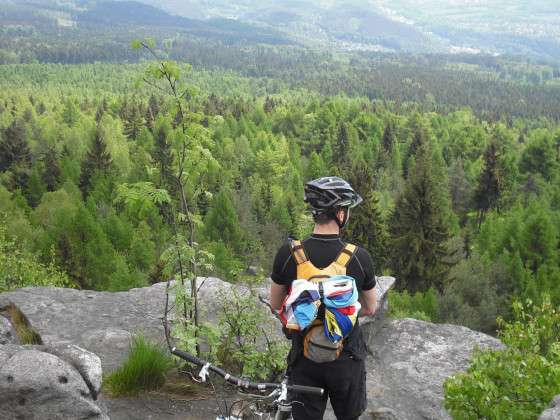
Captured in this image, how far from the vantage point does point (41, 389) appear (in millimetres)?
5430

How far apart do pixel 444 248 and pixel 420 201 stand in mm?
3760

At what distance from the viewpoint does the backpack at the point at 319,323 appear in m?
4.87

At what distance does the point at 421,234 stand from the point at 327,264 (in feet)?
108

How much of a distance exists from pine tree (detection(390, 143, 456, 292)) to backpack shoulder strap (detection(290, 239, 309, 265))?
32472 millimetres

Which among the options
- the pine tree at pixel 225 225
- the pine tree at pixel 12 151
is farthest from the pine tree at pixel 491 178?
the pine tree at pixel 12 151

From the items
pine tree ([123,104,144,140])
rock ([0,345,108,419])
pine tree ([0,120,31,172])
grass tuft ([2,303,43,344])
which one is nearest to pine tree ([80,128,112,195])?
pine tree ([0,120,31,172])

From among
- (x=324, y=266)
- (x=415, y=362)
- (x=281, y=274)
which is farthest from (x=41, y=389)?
(x=415, y=362)

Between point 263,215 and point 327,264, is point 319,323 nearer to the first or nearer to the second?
point 327,264

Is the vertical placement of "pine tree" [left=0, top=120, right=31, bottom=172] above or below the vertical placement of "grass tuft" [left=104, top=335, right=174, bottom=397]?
below

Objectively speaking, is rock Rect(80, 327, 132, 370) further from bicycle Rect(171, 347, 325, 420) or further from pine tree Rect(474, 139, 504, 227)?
pine tree Rect(474, 139, 504, 227)

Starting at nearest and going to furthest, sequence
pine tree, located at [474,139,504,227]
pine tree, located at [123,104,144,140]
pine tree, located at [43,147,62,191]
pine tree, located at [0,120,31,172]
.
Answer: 1. pine tree, located at [474,139,504,227]
2. pine tree, located at [43,147,62,191]
3. pine tree, located at [0,120,31,172]
4. pine tree, located at [123,104,144,140]

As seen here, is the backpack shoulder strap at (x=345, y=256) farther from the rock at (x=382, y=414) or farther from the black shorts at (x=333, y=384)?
the rock at (x=382, y=414)

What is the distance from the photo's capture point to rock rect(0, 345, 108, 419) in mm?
5367

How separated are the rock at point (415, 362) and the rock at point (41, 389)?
5268mm
